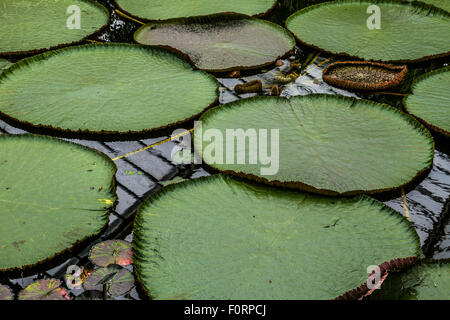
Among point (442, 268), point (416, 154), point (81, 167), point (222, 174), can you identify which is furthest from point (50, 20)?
point (442, 268)

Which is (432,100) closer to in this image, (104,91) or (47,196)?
(104,91)

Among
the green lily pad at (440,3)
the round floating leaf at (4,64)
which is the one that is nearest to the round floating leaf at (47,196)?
the round floating leaf at (4,64)

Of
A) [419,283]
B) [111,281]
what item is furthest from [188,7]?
[419,283]

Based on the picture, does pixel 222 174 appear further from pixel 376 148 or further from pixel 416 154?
pixel 416 154

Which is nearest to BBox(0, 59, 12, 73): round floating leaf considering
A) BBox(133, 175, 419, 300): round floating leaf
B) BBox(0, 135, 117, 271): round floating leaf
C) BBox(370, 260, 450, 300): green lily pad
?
BBox(0, 135, 117, 271): round floating leaf

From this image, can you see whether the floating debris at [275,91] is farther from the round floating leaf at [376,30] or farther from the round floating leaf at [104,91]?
the round floating leaf at [376,30]

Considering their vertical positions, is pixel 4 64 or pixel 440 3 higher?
Result: pixel 440 3
